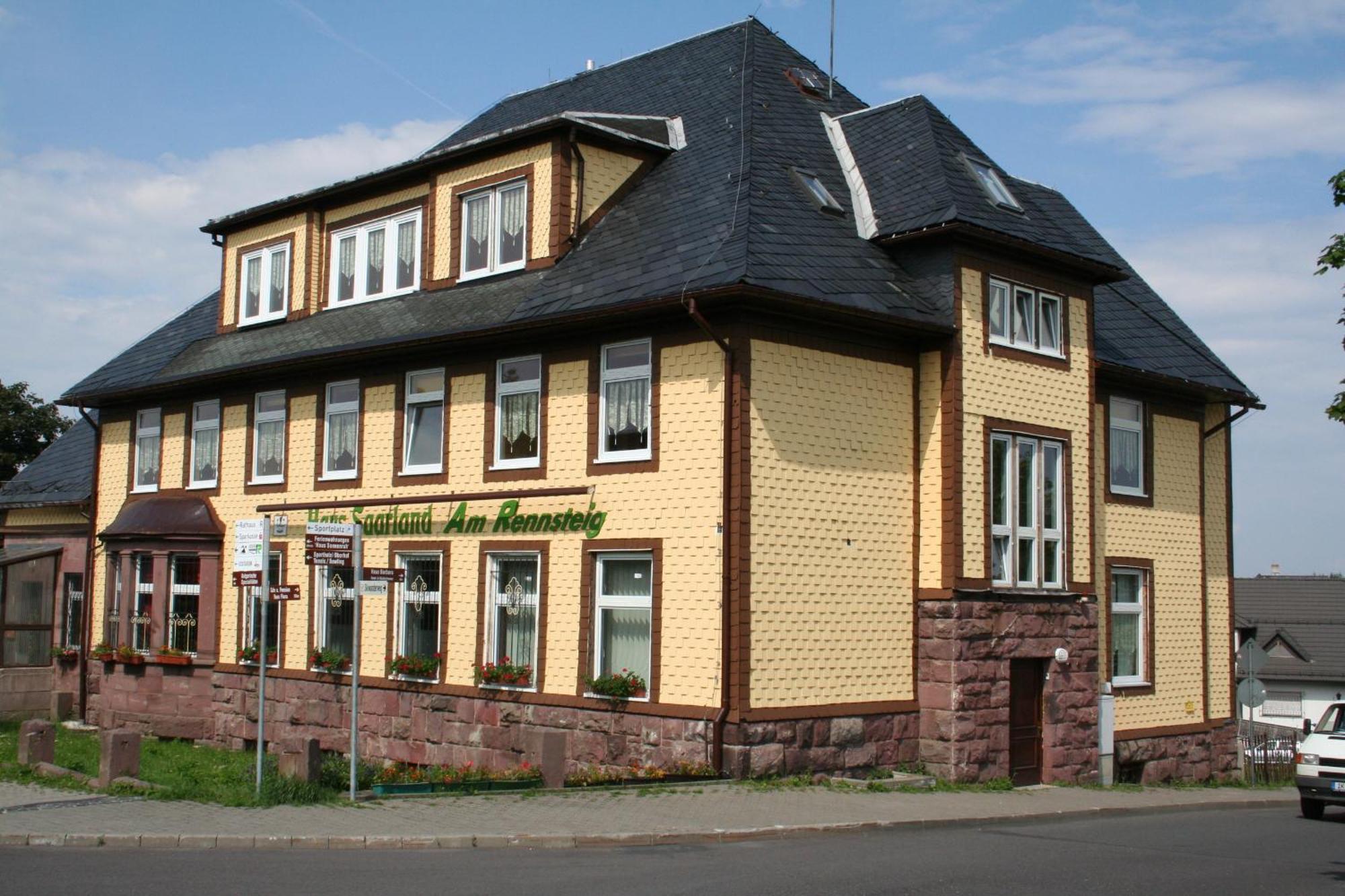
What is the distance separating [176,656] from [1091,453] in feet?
53.0

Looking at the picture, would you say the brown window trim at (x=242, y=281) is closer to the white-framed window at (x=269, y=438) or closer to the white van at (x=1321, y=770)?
the white-framed window at (x=269, y=438)

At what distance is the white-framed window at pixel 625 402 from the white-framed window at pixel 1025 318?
15.8 ft

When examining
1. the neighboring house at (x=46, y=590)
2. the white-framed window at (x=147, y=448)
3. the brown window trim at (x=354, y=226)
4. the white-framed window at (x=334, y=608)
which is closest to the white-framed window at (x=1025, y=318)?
the brown window trim at (x=354, y=226)

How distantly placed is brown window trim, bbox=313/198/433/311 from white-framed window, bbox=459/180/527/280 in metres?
0.84

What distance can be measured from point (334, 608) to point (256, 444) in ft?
11.8

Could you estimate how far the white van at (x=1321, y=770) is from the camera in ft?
61.6

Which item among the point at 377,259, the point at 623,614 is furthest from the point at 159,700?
the point at 623,614

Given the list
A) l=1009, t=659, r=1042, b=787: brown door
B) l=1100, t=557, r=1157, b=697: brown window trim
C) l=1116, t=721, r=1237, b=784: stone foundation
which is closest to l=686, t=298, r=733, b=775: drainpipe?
l=1009, t=659, r=1042, b=787: brown door

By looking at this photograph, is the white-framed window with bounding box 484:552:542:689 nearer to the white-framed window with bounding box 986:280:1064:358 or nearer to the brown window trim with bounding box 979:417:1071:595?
the brown window trim with bounding box 979:417:1071:595

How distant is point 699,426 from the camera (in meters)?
17.8

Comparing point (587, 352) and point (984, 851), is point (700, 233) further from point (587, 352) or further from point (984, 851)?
point (984, 851)

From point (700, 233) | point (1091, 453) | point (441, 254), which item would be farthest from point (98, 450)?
point (1091, 453)

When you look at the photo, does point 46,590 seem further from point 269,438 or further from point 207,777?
point 207,777

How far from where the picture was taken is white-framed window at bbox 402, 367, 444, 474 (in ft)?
71.5
